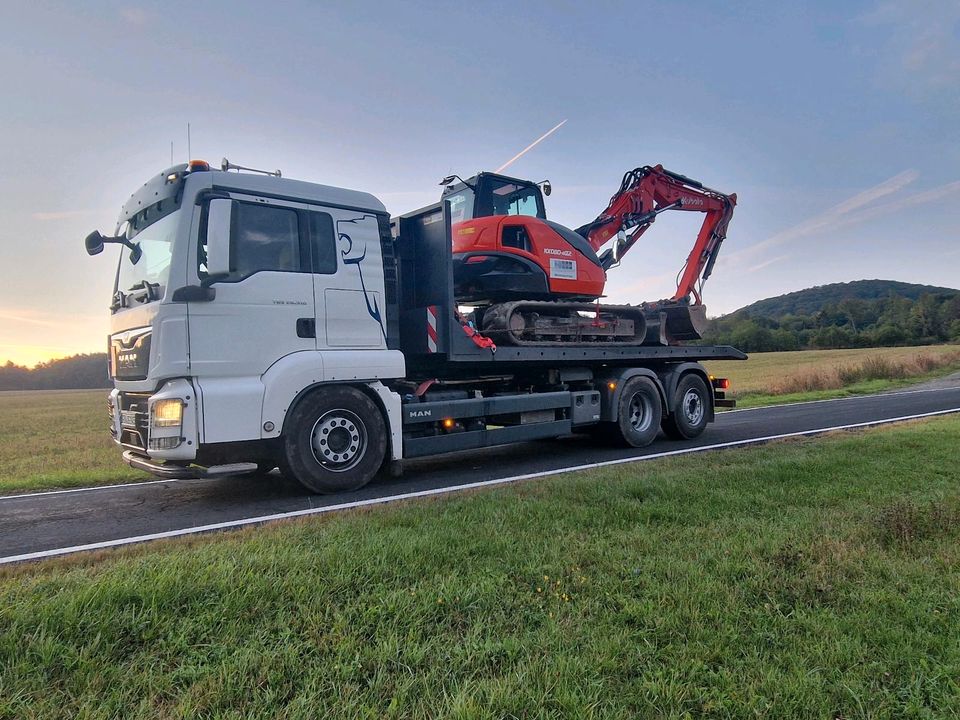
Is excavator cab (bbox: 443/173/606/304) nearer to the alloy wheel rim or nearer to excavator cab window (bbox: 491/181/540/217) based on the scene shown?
excavator cab window (bbox: 491/181/540/217)

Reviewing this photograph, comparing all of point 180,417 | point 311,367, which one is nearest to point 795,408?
point 311,367

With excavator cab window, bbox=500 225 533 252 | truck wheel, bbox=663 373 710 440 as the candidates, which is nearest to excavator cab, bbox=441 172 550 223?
excavator cab window, bbox=500 225 533 252

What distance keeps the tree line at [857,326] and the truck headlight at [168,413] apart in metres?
67.7

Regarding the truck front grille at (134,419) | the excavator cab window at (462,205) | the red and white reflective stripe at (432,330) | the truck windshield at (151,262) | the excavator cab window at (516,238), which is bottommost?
the truck front grille at (134,419)

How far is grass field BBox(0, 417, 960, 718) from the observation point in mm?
2328

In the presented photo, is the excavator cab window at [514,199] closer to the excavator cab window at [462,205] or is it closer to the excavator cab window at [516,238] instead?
the excavator cab window at [462,205]

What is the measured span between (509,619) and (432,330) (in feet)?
15.7

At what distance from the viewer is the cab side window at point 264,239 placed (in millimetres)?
5996

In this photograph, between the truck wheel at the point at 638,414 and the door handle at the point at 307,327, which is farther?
the truck wheel at the point at 638,414

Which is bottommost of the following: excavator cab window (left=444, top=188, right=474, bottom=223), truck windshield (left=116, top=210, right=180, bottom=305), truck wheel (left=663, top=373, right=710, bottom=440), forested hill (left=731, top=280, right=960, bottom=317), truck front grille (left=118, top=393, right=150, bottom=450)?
truck wheel (left=663, top=373, right=710, bottom=440)

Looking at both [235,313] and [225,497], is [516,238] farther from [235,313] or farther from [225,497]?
[225,497]

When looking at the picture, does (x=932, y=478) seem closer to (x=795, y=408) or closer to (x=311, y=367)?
(x=311, y=367)

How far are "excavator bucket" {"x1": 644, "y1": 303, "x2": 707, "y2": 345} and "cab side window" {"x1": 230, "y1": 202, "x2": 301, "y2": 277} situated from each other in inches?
253

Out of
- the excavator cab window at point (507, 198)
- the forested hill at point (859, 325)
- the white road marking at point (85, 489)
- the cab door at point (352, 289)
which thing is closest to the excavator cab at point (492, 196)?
the excavator cab window at point (507, 198)
